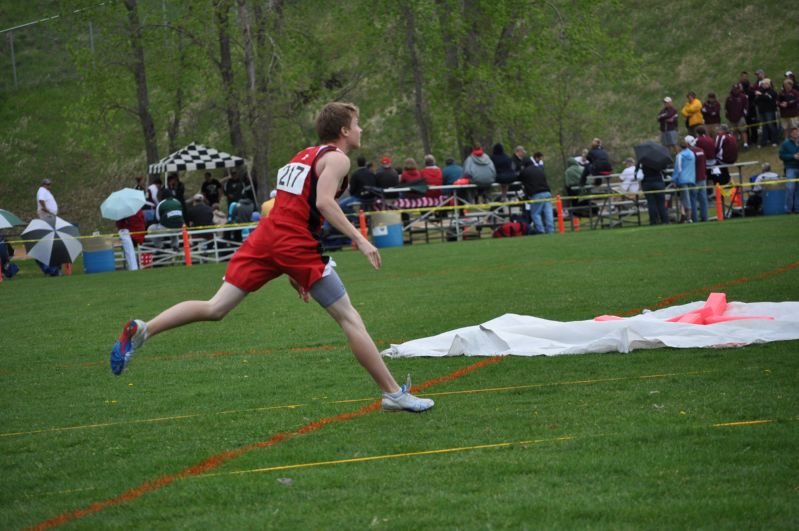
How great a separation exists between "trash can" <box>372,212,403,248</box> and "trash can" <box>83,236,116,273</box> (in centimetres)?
663

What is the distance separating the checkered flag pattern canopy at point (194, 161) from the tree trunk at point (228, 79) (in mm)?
1744

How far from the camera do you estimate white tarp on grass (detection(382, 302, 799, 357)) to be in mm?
8766

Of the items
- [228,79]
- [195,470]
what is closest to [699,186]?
[228,79]

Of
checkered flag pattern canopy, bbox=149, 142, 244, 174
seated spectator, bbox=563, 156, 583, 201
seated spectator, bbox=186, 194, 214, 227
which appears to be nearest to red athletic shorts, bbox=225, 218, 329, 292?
seated spectator, bbox=186, 194, 214, 227

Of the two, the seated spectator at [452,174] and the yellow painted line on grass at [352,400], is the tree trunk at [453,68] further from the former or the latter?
the yellow painted line on grass at [352,400]

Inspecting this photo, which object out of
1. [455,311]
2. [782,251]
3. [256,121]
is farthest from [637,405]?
[256,121]

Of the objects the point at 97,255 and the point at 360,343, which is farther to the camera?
the point at 97,255

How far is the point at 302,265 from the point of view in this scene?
6.65 metres

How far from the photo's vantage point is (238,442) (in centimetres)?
629

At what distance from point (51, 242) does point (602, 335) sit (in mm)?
19871

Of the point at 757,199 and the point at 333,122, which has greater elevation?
the point at 333,122

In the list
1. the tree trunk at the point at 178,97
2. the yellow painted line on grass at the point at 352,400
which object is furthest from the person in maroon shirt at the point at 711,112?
the yellow painted line on grass at the point at 352,400

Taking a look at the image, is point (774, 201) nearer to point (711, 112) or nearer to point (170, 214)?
point (711, 112)

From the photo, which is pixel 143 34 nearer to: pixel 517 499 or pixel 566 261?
pixel 566 261
